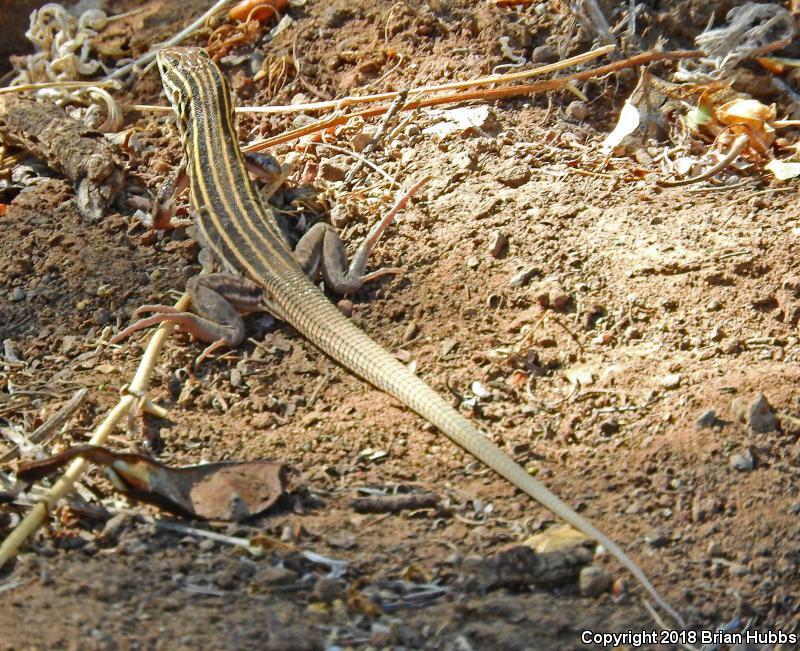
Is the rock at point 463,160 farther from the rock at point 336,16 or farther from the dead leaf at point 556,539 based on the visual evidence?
the dead leaf at point 556,539

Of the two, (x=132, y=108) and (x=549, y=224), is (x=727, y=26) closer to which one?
(x=549, y=224)

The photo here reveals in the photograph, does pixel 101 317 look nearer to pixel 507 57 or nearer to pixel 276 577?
pixel 276 577

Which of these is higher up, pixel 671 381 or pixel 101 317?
pixel 101 317

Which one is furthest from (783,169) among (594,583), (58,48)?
(58,48)

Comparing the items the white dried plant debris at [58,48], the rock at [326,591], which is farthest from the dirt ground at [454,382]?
the white dried plant debris at [58,48]

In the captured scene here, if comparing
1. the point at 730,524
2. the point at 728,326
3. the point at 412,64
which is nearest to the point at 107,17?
the point at 412,64

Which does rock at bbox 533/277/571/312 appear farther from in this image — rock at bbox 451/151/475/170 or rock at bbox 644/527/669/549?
rock at bbox 644/527/669/549
